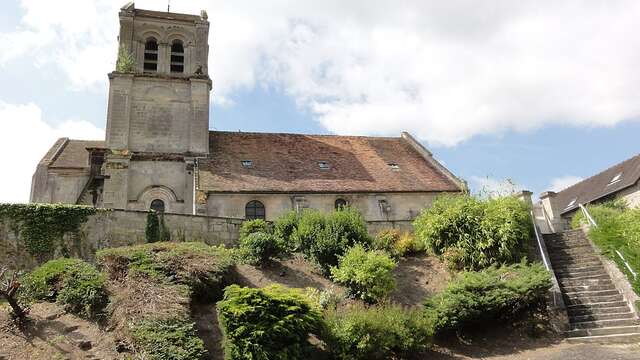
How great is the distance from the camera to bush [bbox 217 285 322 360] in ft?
35.8

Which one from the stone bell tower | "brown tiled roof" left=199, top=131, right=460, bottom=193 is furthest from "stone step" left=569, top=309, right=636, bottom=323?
the stone bell tower

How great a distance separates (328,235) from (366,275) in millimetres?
2943

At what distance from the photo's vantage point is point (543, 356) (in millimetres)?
12961

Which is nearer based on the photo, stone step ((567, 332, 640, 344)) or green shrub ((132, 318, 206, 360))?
green shrub ((132, 318, 206, 360))

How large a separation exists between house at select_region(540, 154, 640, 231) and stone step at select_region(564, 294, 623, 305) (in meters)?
9.48

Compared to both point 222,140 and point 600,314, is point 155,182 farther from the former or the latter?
point 600,314

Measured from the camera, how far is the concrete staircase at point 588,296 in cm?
1427

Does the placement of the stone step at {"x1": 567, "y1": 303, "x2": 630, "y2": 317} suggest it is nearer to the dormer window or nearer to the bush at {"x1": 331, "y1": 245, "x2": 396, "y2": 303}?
the bush at {"x1": 331, "y1": 245, "x2": 396, "y2": 303}

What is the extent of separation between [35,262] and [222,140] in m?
12.5

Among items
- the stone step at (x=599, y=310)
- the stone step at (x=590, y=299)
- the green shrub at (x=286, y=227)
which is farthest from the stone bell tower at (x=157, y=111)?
the stone step at (x=599, y=310)

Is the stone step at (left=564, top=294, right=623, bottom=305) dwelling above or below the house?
below

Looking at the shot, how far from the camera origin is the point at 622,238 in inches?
668

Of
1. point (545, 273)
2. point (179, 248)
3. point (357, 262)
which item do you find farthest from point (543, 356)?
point (179, 248)

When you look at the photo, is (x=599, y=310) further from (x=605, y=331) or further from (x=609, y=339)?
(x=609, y=339)
